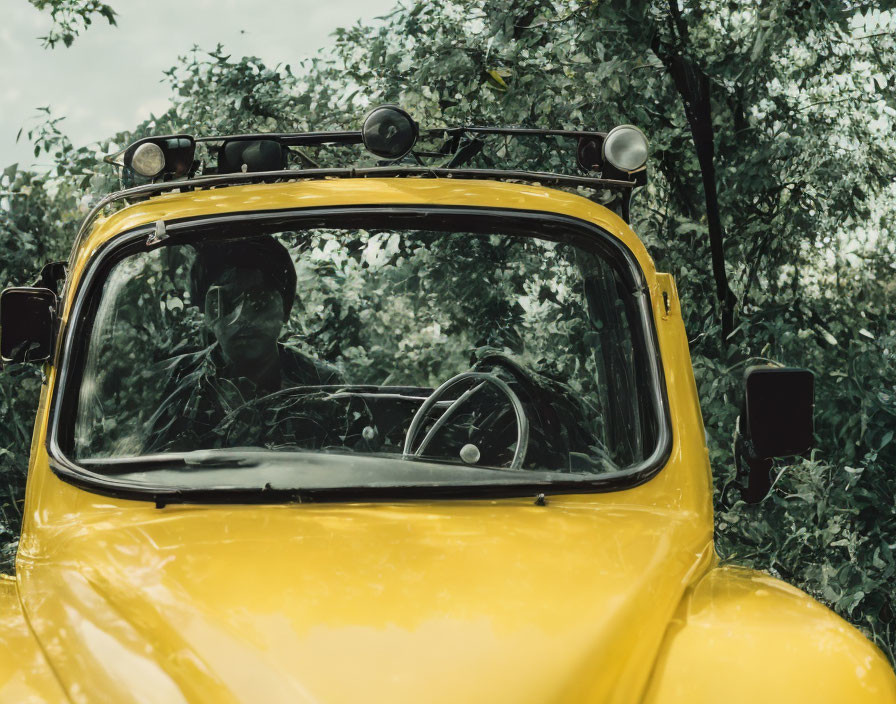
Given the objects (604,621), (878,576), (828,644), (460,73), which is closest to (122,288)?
(604,621)

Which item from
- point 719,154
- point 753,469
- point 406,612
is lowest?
point 406,612

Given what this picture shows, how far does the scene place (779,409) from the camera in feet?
9.26

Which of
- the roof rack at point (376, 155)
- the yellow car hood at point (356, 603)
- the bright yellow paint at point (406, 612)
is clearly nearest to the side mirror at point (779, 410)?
the bright yellow paint at point (406, 612)

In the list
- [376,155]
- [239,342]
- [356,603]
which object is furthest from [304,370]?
[356,603]

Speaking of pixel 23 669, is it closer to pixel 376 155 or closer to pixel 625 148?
pixel 376 155

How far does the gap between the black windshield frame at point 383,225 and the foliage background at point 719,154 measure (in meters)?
3.36

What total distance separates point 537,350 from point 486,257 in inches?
12.6

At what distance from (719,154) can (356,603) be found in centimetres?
646

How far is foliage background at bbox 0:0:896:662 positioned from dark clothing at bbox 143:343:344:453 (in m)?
3.81

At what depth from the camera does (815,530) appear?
240 inches

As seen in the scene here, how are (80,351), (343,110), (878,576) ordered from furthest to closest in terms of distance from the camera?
1. (343,110)
2. (878,576)
3. (80,351)

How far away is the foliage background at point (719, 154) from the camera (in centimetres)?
670

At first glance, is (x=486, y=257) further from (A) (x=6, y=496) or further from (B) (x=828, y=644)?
(A) (x=6, y=496)

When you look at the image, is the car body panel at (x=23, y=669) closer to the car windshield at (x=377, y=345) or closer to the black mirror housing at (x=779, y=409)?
the car windshield at (x=377, y=345)
